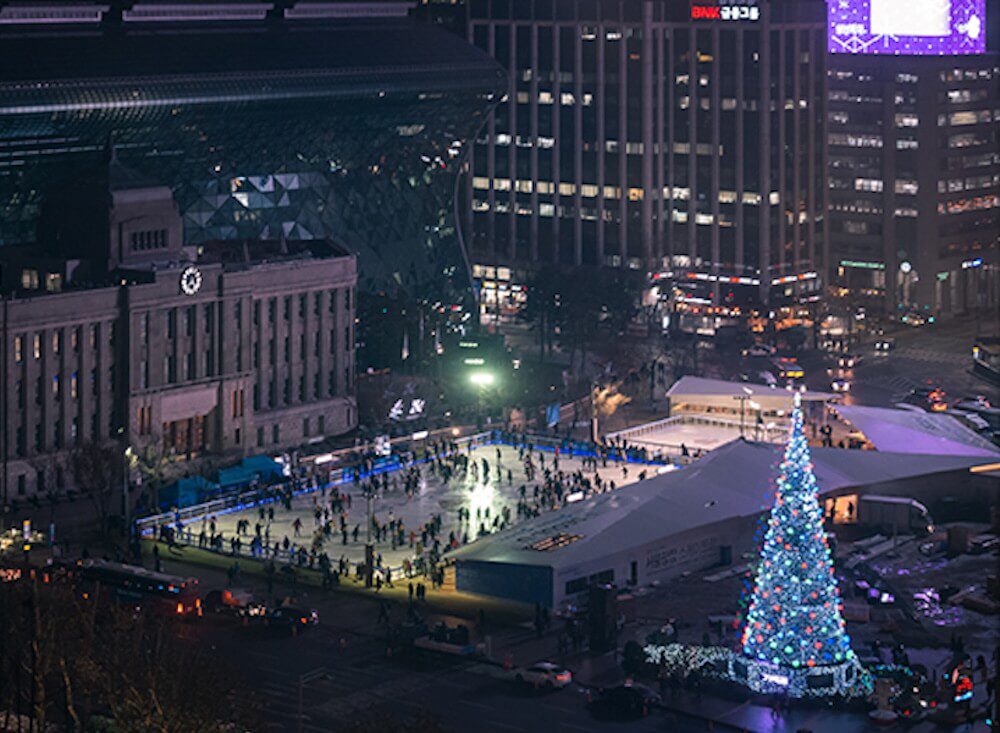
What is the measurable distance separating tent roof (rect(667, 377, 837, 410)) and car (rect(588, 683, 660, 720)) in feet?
251

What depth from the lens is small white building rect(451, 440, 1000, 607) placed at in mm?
138250

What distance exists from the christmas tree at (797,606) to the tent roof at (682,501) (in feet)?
Answer: 65.7

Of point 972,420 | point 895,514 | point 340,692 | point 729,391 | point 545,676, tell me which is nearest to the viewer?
point 340,692

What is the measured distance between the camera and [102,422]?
170 metres

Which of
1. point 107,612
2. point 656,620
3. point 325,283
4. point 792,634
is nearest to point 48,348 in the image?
point 325,283

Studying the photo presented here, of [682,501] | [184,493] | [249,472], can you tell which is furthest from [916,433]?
[184,493]

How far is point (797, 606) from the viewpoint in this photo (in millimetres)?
118125

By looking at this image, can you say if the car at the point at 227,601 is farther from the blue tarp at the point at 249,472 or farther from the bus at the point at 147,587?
the blue tarp at the point at 249,472

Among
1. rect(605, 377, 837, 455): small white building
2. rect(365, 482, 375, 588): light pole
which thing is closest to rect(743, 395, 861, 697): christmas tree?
rect(365, 482, 375, 588): light pole

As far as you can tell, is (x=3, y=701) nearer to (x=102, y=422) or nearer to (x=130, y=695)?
(x=130, y=695)

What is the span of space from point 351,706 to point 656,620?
22.1 metres

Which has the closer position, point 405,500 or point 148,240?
point 405,500

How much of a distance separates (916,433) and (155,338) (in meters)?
52.2

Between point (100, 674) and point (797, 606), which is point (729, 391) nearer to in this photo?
point (797, 606)
